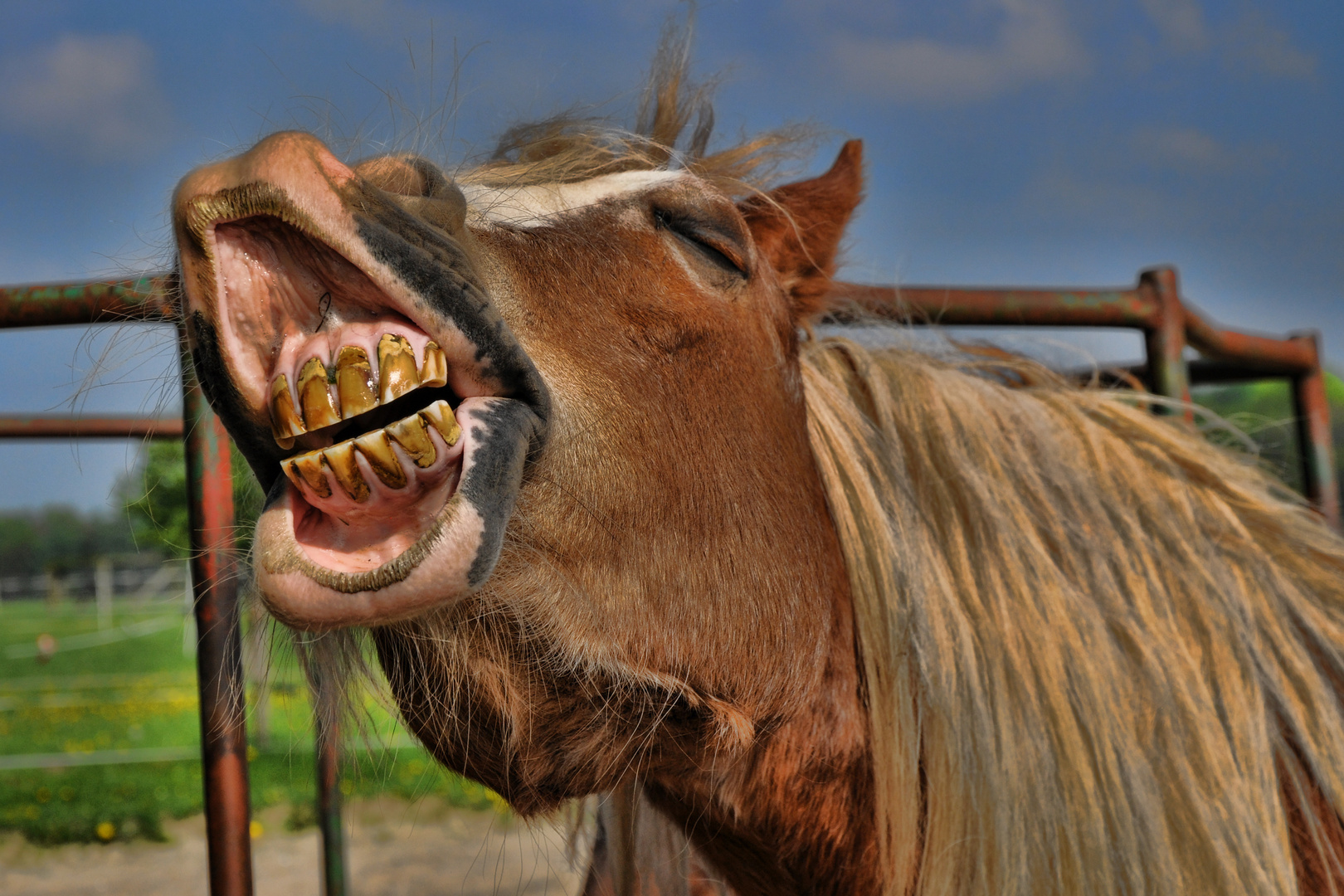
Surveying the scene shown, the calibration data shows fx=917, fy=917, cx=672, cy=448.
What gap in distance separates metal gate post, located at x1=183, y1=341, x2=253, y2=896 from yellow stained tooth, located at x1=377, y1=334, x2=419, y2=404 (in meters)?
0.88

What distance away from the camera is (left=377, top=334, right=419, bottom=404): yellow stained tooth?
0.85 m

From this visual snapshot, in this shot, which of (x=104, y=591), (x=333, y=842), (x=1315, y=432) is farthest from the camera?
(x=104, y=591)

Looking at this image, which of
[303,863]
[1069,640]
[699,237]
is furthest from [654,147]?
[303,863]

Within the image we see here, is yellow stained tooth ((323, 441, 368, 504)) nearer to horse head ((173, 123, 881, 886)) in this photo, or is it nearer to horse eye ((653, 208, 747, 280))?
horse head ((173, 123, 881, 886))

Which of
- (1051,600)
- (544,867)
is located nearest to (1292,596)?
(1051,600)

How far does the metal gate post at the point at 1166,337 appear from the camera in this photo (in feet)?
6.74

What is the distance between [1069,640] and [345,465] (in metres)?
1.12

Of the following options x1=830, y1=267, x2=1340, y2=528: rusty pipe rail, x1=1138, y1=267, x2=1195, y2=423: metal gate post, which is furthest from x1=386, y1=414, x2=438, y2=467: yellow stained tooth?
x1=1138, y1=267, x2=1195, y2=423: metal gate post

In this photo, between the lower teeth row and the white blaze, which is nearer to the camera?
the lower teeth row

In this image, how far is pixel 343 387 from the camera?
85cm

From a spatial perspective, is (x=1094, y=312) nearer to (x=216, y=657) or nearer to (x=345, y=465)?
(x=345, y=465)

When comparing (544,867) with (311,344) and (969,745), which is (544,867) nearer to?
(969,745)

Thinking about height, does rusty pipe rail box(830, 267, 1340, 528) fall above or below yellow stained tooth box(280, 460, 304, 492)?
above

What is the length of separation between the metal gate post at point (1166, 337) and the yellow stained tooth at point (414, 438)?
A: 1.77 metres
